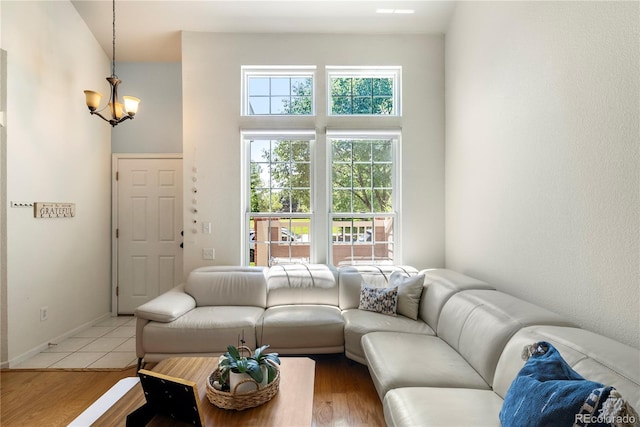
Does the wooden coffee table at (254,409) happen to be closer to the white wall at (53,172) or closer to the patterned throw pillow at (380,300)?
the patterned throw pillow at (380,300)

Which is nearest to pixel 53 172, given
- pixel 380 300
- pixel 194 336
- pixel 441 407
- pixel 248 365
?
pixel 194 336

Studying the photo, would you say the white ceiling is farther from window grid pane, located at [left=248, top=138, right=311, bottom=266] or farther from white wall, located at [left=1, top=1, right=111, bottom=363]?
window grid pane, located at [left=248, top=138, right=311, bottom=266]

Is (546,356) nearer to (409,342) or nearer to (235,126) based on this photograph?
(409,342)

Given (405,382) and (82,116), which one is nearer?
(405,382)

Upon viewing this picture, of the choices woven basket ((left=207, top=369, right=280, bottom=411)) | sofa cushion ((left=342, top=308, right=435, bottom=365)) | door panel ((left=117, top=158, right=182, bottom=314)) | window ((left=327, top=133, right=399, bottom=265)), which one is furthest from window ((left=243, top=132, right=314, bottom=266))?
woven basket ((left=207, top=369, right=280, bottom=411))

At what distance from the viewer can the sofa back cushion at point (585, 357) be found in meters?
1.06

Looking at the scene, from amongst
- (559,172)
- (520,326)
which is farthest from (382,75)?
(520,326)

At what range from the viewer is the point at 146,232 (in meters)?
3.83

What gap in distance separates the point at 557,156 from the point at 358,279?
1.87 metres

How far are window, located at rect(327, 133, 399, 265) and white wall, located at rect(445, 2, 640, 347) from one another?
2.93 feet

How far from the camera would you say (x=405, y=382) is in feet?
5.26

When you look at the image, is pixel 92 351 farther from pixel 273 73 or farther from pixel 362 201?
pixel 273 73

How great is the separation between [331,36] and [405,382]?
11.2ft

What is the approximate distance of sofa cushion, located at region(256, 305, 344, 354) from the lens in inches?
96.7
